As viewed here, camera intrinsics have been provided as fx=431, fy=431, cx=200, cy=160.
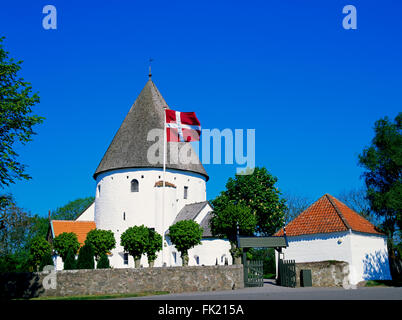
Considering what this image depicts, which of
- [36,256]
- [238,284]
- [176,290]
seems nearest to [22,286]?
[176,290]

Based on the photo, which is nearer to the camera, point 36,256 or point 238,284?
point 238,284

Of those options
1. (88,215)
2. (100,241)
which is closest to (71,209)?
(88,215)

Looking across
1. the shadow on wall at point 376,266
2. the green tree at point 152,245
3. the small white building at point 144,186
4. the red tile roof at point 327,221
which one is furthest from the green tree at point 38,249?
the shadow on wall at point 376,266

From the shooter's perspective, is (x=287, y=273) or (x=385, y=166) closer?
(x=287, y=273)

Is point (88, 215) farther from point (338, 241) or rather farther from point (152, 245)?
point (338, 241)

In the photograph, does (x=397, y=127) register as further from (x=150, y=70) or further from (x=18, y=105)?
(x=150, y=70)

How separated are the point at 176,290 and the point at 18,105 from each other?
1316 cm

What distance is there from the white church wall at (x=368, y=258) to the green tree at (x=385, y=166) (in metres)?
1.86

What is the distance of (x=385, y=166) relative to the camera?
1315 inches

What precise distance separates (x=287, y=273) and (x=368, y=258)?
22.6 feet

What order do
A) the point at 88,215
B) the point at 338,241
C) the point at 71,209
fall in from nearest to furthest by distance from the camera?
the point at 338,241
the point at 88,215
the point at 71,209

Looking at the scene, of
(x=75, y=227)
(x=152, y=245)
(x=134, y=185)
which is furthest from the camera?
(x=75, y=227)

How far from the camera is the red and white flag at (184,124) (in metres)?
30.3

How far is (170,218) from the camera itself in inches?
1811
